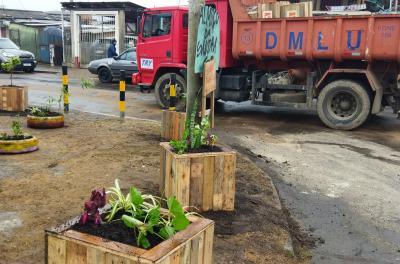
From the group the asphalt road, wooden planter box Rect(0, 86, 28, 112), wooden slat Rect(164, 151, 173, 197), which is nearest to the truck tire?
the asphalt road

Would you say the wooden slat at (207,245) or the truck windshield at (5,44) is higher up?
the truck windshield at (5,44)

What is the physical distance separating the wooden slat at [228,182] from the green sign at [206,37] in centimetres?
103

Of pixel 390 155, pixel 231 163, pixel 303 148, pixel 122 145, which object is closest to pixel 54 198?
pixel 231 163

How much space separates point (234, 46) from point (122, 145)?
192 inches

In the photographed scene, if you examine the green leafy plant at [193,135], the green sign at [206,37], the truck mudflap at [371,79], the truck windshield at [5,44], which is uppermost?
the truck windshield at [5,44]

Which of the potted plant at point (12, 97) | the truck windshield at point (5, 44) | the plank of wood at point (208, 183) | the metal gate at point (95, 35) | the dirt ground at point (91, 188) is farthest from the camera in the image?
the metal gate at point (95, 35)

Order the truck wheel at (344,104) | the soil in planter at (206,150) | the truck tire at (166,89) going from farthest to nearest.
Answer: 1. the truck tire at (166,89)
2. the truck wheel at (344,104)
3. the soil in planter at (206,150)

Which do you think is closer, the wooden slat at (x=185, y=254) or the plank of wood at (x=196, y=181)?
the wooden slat at (x=185, y=254)

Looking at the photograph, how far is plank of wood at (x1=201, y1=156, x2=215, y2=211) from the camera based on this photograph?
4801mm

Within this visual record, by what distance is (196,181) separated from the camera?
478 cm

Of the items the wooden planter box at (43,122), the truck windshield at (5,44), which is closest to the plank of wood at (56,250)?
the wooden planter box at (43,122)

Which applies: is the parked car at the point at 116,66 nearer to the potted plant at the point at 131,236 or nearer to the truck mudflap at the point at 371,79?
the truck mudflap at the point at 371,79

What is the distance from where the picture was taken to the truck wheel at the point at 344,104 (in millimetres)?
10453

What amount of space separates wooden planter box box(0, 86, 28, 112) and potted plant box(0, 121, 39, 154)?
3871 millimetres
